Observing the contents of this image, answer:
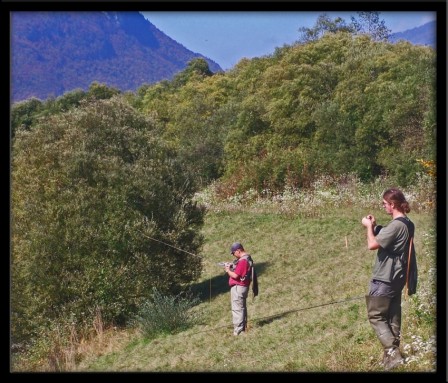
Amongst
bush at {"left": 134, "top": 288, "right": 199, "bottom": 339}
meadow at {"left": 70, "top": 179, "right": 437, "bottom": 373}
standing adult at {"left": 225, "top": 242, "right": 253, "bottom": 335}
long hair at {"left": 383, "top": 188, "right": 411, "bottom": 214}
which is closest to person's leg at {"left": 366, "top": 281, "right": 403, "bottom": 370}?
meadow at {"left": 70, "top": 179, "right": 437, "bottom": 373}

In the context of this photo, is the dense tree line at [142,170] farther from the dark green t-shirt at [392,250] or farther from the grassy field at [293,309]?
the dark green t-shirt at [392,250]

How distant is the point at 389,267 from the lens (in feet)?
17.7

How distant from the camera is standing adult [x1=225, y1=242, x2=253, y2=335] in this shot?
7852 millimetres

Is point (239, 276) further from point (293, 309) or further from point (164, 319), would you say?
point (293, 309)

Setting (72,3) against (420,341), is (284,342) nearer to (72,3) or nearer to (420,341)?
(420,341)

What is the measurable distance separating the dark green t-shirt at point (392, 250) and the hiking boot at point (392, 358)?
53 centimetres

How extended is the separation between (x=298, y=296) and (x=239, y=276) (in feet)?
8.64

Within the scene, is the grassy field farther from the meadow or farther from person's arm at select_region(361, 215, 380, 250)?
person's arm at select_region(361, 215, 380, 250)

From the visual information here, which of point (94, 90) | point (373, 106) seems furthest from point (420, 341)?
point (94, 90)

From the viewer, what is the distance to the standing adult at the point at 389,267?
5266 mm

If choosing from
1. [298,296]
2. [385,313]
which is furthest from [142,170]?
[385,313]

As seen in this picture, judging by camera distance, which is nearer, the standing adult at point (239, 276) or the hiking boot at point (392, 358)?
the hiking boot at point (392, 358)

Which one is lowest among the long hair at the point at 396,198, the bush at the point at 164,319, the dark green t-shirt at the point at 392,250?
the bush at the point at 164,319

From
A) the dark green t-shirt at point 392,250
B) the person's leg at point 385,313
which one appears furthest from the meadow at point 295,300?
the dark green t-shirt at point 392,250
